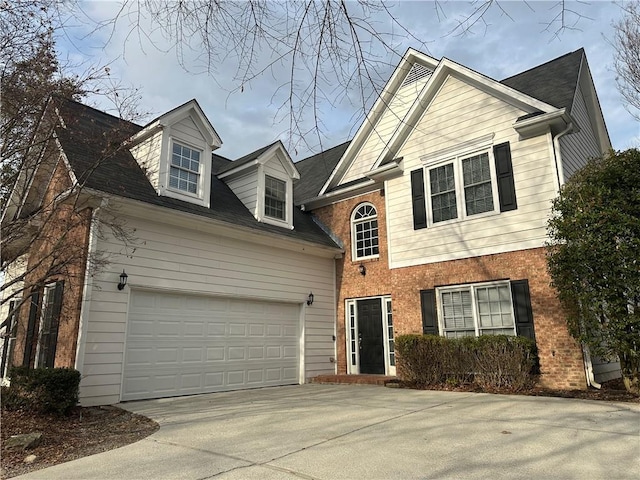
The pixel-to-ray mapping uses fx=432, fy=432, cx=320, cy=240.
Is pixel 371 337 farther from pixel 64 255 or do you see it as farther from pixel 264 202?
pixel 64 255

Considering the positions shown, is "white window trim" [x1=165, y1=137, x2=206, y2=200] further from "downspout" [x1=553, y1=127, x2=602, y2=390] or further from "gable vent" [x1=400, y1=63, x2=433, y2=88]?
"downspout" [x1=553, y1=127, x2=602, y2=390]

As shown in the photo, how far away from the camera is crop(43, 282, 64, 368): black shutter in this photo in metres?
8.38

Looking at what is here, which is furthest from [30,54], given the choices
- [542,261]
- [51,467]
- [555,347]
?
[555,347]

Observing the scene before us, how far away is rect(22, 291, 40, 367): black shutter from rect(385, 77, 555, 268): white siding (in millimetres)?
8564

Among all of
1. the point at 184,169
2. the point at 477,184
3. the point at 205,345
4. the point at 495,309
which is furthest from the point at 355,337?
the point at 184,169

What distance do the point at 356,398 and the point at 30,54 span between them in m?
7.77

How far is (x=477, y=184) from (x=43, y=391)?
31.5ft

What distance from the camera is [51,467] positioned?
4.41 m

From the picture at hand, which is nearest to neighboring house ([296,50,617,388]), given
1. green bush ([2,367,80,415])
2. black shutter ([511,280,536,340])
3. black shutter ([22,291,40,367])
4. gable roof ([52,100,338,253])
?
black shutter ([511,280,536,340])

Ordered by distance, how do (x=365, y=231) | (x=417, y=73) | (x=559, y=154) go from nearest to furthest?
(x=559, y=154) → (x=365, y=231) → (x=417, y=73)

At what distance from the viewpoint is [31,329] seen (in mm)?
9773

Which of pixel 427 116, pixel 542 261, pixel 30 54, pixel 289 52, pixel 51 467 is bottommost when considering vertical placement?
pixel 51 467

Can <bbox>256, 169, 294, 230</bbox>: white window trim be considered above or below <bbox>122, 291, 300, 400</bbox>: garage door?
above

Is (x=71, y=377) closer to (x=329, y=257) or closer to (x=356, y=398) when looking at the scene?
(x=356, y=398)
